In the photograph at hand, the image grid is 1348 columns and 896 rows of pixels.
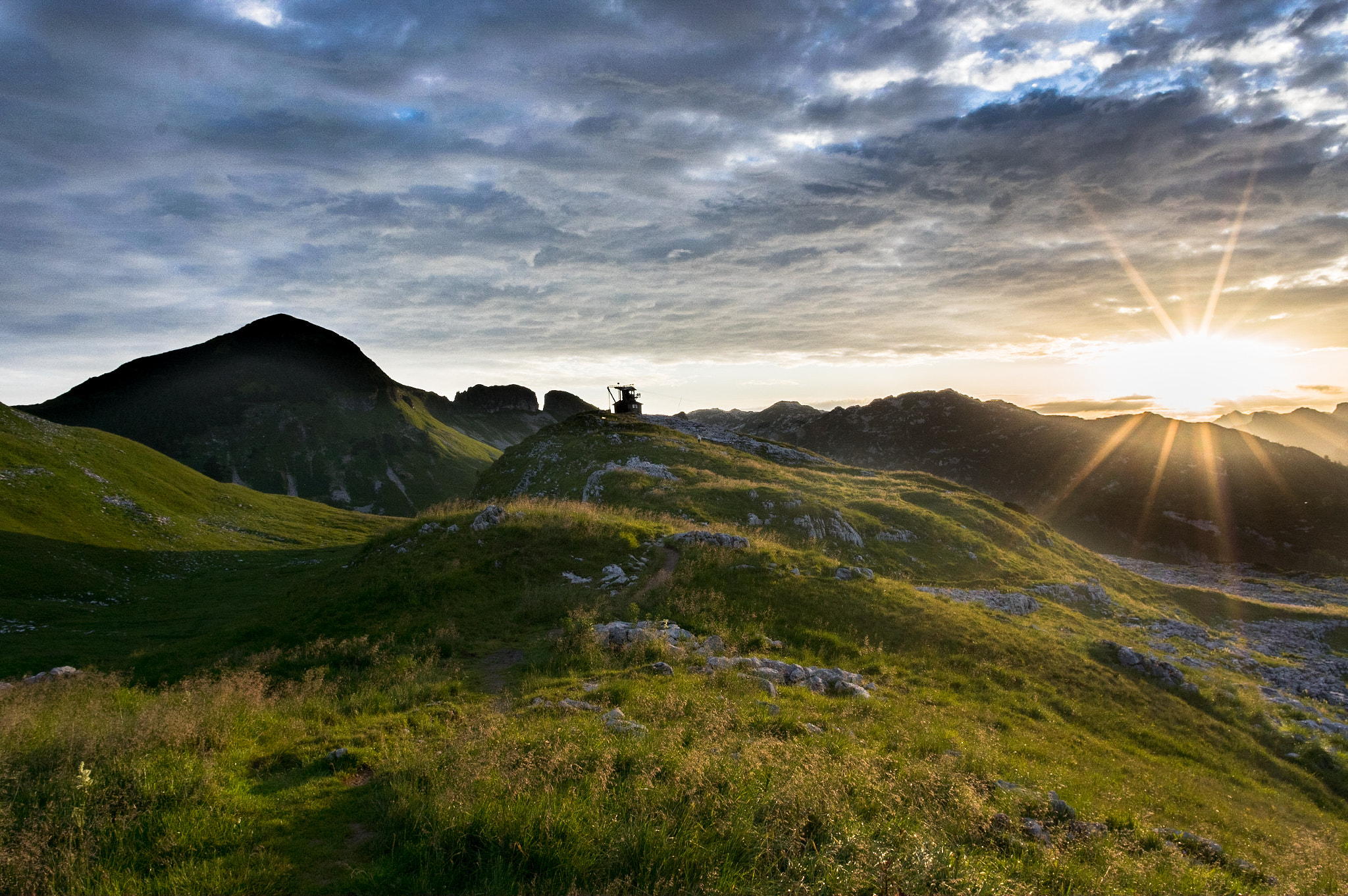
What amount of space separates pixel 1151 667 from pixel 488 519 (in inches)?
1142

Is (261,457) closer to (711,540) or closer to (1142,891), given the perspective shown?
(711,540)

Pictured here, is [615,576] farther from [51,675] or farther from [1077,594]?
[1077,594]

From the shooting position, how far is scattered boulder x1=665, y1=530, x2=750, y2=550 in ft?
85.4

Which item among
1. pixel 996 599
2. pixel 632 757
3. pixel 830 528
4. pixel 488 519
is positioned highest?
pixel 488 519

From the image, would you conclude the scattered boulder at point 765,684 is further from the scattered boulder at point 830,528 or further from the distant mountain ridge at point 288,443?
the distant mountain ridge at point 288,443

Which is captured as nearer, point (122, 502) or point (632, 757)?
point (632, 757)

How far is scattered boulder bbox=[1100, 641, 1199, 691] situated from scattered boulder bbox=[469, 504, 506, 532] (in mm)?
27637

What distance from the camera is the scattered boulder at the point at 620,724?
396 inches

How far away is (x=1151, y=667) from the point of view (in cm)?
2167

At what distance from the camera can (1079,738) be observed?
15.5m

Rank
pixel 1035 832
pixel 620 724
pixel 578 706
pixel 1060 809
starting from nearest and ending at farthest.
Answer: pixel 1035 832
pixel 1060 809
pixel 620 724
pixel 578 706

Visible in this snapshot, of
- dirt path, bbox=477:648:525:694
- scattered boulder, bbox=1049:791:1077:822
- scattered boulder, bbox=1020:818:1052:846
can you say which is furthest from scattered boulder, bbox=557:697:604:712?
scattered boulder, bbox=1049:791:1077:822

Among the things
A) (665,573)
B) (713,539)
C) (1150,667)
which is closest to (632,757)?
(665,573)

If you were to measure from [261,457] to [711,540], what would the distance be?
20073 centimetres
